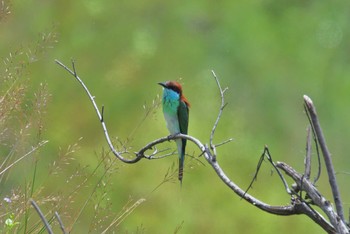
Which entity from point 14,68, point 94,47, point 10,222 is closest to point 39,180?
point 94,47

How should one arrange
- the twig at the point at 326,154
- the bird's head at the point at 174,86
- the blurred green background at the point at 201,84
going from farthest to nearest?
the blurred green background at the point at 201,84, the bird's head at the point at 174,86, the twig at the point at 326,154

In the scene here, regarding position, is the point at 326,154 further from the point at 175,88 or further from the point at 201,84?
the point at 201,84

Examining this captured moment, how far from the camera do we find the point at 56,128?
4492 millimetres

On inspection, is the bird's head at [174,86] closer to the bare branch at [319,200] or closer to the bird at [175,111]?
the bird at [175,111]

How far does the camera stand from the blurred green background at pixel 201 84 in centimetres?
443

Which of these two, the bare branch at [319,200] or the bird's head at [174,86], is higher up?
the bare branch at [319,200]

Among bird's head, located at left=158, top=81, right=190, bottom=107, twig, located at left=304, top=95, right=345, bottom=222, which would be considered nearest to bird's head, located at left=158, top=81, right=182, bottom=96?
bird's head, located at left=158, top=81, right=190, bottom=107

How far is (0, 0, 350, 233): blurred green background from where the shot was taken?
14.5ft

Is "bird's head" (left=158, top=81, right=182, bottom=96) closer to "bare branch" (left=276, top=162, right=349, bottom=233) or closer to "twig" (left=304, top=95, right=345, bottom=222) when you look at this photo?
"bare branch" (left=276, top=162, right=349, bottom=233)

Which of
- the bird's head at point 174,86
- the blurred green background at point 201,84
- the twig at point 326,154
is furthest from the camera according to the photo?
the blurred green background at point 201,84

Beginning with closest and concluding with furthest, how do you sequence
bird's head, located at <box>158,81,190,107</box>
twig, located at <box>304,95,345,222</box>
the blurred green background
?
twig, located at <box>304,95,345,222</box> < bird's head, located at <box>158,81,190,107</box> < the blurred green background

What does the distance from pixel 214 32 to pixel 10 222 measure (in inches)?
138

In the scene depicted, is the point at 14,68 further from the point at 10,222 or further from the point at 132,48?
the point at 132,48

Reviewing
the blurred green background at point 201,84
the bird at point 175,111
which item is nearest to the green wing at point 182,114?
the bird at point 175,111
